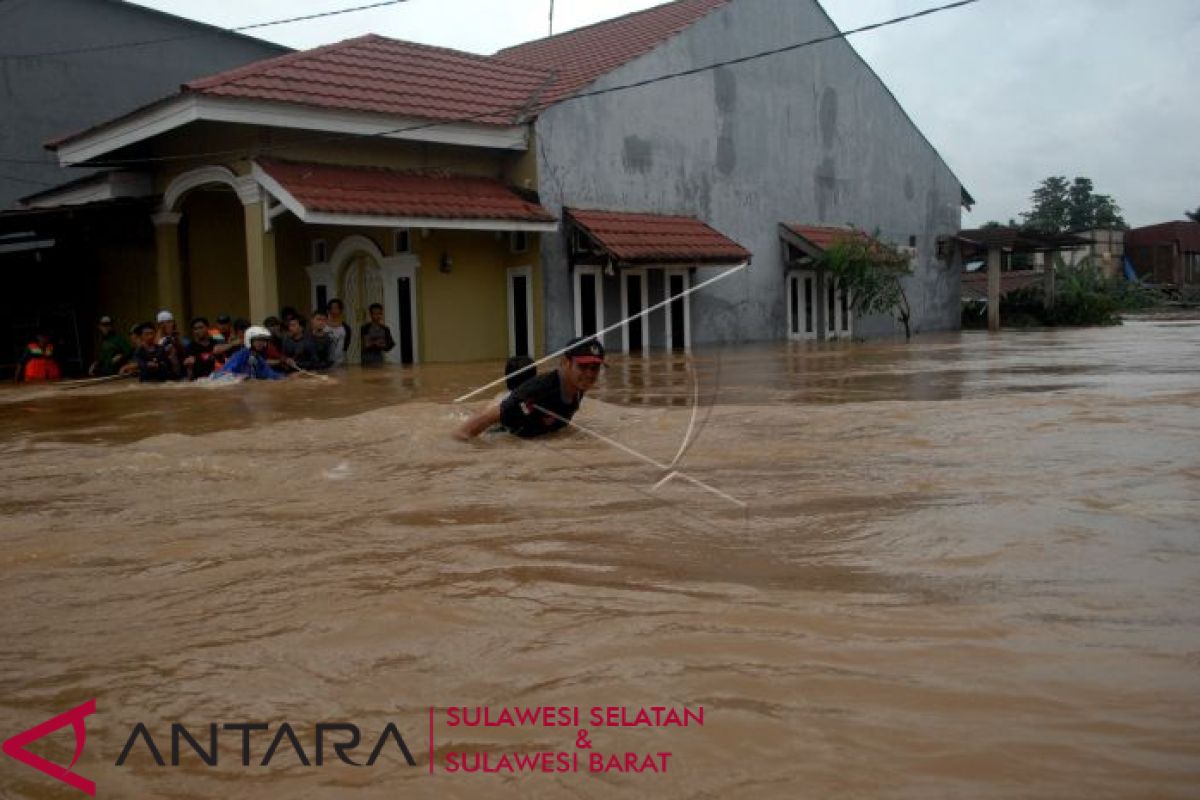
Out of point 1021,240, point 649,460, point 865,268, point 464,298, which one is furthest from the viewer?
point 1021,240

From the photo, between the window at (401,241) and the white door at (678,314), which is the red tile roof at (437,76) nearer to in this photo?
the window at (401,241)

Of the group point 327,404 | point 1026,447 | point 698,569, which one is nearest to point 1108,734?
point 698,569

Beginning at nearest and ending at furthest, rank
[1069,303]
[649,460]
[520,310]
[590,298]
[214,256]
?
[649,460] → [520,310] → [590,298] → [214,256] → [1069,303]

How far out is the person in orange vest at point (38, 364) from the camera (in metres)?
17.1

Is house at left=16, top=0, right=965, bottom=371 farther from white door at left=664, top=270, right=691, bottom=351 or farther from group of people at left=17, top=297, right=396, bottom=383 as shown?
group of people at left=17, top=297, right=396, bottom=383

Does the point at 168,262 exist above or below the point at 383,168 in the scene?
below

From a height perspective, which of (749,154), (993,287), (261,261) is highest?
(749,154)

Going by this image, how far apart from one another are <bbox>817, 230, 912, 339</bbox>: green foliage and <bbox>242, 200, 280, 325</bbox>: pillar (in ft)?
41.7

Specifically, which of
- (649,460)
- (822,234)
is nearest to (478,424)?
(649,460)

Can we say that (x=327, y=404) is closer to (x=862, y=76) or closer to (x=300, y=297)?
(x=300, y=297)

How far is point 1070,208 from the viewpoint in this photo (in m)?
70.1

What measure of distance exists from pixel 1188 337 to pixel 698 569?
66.0ft

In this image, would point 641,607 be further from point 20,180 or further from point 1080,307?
point 1080,307

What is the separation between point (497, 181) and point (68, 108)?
35.6 feet
